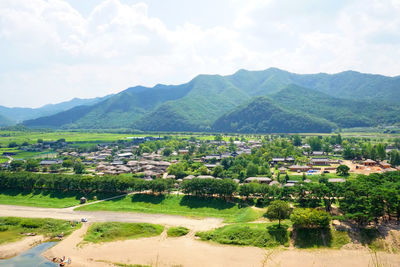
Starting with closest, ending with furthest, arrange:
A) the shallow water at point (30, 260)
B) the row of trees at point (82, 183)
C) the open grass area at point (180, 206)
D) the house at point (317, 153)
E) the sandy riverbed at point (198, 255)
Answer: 1. the sandy riverbed at point (198, 255)
2. the shallow water at point (30, 260)
3. the open grass area at point (180, 206)
4. the row of trees at point (82, 183)
5. the house at point (317, 153)

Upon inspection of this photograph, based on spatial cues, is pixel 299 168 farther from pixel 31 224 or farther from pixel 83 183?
pixel 31 224

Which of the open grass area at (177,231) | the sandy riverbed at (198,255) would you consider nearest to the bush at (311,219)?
the sandy riverbed at (198,255)

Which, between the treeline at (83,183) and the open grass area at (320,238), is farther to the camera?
the treeline at (83,183)

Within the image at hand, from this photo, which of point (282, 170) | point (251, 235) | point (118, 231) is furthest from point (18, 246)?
point (282, 170)

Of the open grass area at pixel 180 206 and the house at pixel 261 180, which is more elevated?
the house at pixel 261 180

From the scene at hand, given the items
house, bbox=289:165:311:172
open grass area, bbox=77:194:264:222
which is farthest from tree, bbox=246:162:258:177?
open grass area, bbox=77:194:264:222

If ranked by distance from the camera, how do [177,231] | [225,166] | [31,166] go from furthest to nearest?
[31,166] → [225,166] → [177,231]

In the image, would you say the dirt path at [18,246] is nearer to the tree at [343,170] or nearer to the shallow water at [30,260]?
the shallow water at [30,260]
